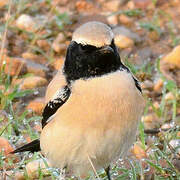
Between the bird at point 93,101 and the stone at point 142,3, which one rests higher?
the bird at point 93,101

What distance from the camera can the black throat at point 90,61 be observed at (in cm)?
372

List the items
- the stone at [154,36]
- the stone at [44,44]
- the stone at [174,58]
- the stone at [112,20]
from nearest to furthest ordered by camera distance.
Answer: the stone at [174,58]
the stone at [44,44]
the stone at [154,36]
the stone at [112,20]

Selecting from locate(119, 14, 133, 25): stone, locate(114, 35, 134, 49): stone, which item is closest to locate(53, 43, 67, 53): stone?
locate(114, 35, 134, 49): stone

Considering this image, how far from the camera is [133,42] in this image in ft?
23.2

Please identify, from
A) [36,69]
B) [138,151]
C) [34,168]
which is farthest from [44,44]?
[34,168]

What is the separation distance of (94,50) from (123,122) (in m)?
0.50

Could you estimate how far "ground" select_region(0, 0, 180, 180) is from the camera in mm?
4430

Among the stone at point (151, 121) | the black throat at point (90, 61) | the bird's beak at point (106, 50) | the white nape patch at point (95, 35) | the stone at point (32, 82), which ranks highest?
the white nape patch at point (95, 35)

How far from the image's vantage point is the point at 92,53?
3740mm

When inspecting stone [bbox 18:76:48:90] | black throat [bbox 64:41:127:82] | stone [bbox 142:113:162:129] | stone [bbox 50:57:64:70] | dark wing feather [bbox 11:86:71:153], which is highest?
black throat [bbox 64:41:127:82]

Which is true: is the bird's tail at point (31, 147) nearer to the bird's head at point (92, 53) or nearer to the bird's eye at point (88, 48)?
the bird's head at point (92, 53)

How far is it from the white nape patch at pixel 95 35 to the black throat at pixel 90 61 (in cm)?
4

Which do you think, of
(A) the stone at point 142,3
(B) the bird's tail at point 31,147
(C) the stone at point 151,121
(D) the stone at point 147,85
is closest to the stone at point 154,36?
(A) the stone at point 142,3

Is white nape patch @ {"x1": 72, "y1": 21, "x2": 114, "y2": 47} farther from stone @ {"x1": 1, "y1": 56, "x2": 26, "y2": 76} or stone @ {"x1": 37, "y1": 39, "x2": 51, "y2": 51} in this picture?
stone @ {"x1": 37, "y1": 39, "x2": 51, "y2": 51}
